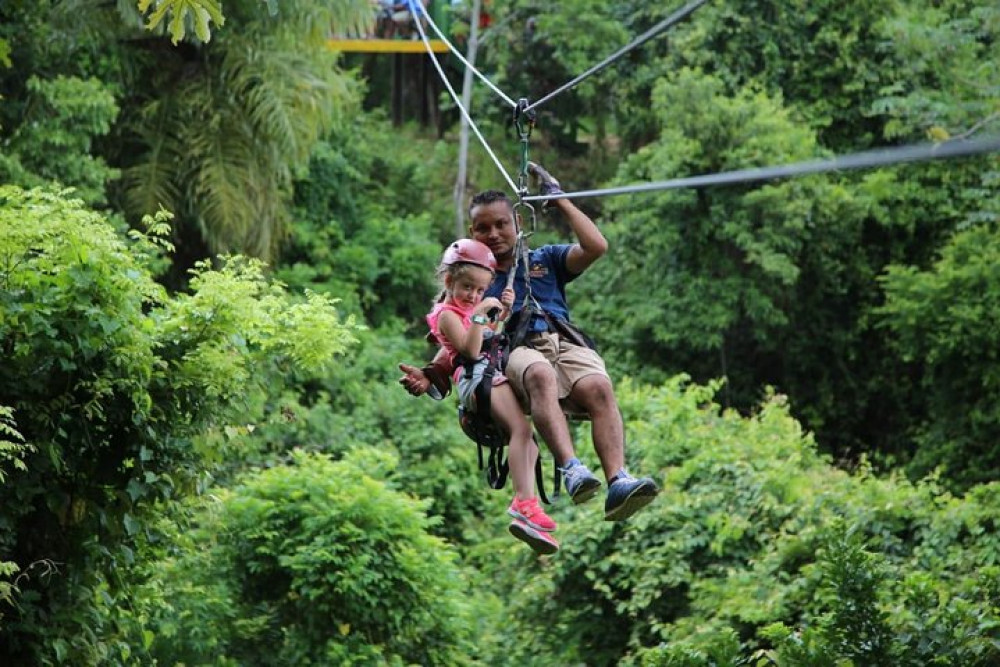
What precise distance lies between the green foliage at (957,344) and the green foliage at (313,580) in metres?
7.01

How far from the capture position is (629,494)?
4785mm

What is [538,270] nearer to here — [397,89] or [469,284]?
[469,284]

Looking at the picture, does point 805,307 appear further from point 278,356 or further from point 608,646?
point 278,356

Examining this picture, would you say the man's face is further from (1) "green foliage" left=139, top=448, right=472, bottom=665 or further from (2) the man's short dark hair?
(1) "green foliage" left=139, top=448, right=472, bottom=665

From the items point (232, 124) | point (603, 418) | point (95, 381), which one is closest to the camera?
point (603, 418)

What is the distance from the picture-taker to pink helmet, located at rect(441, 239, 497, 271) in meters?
5.03

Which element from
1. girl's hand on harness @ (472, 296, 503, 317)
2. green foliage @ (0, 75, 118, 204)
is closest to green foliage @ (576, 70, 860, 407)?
green foliage @ (0, 75, 118, 204)

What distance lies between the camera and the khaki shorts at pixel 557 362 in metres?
5.07

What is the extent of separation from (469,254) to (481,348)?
0.33 metres

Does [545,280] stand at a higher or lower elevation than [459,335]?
higher

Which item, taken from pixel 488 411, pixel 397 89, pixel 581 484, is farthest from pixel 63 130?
pixel 397 89

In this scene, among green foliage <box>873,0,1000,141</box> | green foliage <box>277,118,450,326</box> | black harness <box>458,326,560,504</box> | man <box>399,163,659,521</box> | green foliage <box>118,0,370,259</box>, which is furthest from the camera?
green foliage <box>277,118,450,326</box>

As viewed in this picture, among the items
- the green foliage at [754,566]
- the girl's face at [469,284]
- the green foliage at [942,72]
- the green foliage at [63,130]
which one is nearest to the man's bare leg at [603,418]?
the girl's face at [469,284]

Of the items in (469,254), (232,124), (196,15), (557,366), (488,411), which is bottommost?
(232,124)
